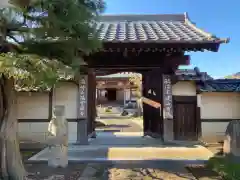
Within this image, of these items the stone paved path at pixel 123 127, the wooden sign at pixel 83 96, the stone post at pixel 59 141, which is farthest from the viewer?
the stone paved path at pixel 123 127

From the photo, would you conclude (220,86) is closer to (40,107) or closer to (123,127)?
(40,107)

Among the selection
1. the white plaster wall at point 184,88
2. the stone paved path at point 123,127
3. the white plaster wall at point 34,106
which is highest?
the white plaster wall at point 184,88

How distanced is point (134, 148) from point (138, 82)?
12522mm

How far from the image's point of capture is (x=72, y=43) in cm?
366

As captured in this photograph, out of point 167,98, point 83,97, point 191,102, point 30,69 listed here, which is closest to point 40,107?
point 83,97

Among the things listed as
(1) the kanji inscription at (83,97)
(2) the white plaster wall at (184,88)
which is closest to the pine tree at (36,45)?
(1) the kanji inscription at (83,97)

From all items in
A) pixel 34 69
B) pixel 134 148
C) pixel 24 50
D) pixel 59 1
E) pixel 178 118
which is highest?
pixel 59 1

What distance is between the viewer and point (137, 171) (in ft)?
17.2

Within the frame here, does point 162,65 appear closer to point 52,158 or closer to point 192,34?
point 192,34

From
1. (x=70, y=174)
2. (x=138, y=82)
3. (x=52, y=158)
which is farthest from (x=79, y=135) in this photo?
(x=138, y=82)

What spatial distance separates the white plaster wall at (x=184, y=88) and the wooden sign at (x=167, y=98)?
28cm

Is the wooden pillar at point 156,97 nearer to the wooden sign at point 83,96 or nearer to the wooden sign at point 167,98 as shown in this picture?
the wooden sign at point 167,98

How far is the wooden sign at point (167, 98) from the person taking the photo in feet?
26.3

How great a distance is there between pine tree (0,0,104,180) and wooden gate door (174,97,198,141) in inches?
204
